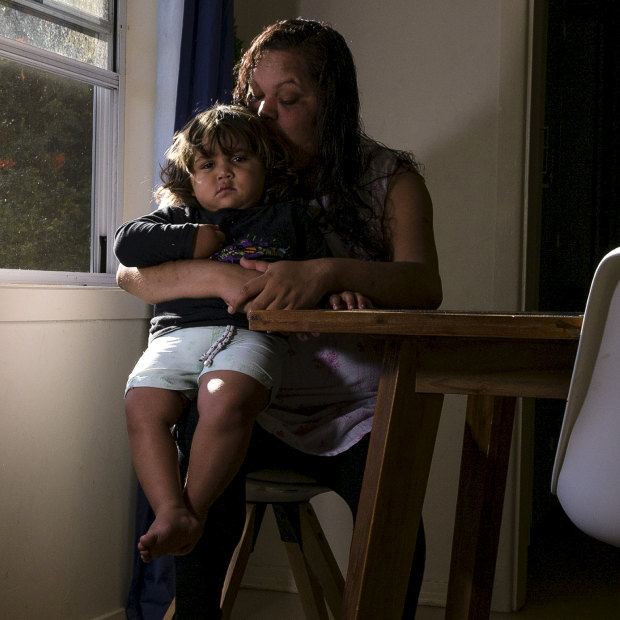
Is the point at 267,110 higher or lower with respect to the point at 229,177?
higher

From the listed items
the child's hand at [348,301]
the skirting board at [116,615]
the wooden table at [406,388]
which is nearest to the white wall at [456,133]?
the skirting board at [116,615]

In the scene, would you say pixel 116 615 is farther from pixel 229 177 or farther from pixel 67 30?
pixel 67 30

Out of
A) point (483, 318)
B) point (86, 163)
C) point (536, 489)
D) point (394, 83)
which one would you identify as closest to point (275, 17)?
point (394, 83)

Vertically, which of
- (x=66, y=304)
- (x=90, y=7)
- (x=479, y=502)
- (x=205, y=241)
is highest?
(x=90, y=7)

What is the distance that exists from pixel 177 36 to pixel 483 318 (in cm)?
148

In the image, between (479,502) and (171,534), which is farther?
(479,502)

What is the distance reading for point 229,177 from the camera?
5.36ft

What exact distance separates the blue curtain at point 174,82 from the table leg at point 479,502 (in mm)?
808

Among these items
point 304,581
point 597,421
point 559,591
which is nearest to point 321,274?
point 597,421

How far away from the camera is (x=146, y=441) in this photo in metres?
1.38

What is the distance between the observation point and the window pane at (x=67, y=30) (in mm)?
1931

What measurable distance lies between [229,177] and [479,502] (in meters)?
0.79

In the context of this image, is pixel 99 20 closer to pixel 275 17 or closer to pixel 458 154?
pixel 275 17

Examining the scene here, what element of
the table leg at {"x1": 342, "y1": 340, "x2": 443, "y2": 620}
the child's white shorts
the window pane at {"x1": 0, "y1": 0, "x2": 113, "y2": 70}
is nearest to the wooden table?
the table leg at {"x1": 342, "y1": 340, "x2": 443, "y2": 620}
